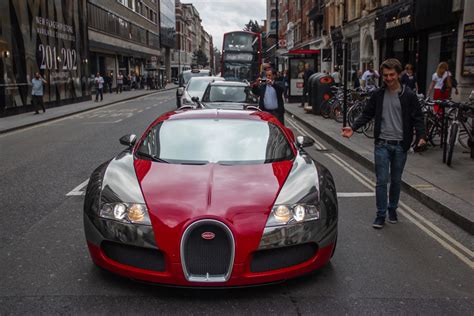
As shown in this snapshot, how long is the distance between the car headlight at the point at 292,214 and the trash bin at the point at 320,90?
610 inches

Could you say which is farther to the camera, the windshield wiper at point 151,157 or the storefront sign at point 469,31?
the storefront sign at point 469,31

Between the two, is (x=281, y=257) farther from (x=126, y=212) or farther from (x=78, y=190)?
(x=78, y=190)

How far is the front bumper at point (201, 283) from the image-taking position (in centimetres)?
→ 352

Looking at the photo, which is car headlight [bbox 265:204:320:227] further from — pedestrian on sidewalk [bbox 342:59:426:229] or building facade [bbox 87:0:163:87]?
building facade [bbox 87:0:163:87]

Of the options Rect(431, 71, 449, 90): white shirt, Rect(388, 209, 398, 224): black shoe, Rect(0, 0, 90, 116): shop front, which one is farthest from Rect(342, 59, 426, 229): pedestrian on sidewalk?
Rect(0, 0, 90, 116): shop front

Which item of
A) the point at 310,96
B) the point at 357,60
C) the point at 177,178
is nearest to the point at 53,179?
the point at 177,178

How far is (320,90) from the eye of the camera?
19188mm

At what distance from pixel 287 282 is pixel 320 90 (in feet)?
52.1

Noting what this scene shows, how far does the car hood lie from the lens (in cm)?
353

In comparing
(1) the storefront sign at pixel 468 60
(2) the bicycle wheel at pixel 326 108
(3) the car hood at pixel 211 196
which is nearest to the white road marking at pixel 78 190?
(3) the car hood at pixel 211 196

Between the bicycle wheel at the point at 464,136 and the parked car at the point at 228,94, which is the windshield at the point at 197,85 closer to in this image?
the parked car at the point at 228,94

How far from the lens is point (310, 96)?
2048 cm

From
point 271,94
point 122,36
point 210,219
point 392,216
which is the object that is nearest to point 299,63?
point 271,94

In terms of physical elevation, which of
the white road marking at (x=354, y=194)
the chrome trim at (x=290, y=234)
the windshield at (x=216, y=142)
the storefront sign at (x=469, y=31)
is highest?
the storefront sign at (x=469, y=31)
